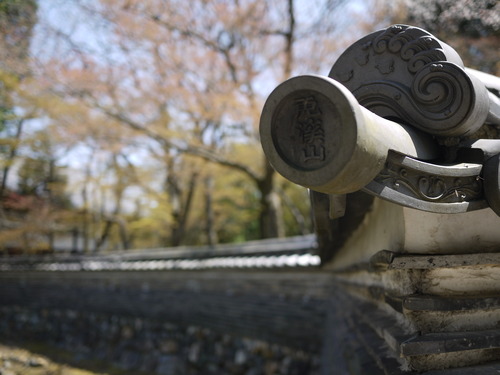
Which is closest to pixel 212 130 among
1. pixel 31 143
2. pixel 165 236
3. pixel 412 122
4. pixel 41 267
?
pixel 31 143

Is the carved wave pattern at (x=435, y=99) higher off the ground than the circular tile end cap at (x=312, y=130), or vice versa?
the carved wave pattern at (x=435, y=99)

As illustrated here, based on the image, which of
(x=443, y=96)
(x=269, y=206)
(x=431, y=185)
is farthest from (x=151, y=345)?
(x=443, y=96)

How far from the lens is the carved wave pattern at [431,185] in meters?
1.27

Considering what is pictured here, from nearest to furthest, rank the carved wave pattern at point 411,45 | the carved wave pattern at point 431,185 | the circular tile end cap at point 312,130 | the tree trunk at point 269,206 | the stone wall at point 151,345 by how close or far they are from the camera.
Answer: the circular tile end cap at point 312,130, the carved wave pattern at point 431,185, the carved wave pattern at point 411,45, the stone wall at point 151,345, the tree trunk at point 269,206

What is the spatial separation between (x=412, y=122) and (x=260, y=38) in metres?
10.9

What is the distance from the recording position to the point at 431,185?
133cm

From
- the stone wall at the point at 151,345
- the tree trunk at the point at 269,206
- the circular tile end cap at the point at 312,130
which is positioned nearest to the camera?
the circular tile end cap at the point at 312,130

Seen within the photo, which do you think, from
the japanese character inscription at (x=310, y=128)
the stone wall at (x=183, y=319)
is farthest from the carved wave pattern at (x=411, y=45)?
the stone wall at (x=183, y=319)

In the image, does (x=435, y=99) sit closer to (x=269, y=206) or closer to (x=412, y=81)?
(x=412, y=81)

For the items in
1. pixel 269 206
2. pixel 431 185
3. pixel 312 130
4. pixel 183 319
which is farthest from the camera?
pixel 269 206

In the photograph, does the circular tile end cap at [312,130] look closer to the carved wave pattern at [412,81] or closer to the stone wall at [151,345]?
the carved wave pattern at [412,81]

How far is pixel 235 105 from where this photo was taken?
10719 millimetres

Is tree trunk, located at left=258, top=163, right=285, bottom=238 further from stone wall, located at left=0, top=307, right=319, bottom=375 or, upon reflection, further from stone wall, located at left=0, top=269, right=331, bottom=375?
stone wall, located at left=0, top=307, right=319, bottom=375

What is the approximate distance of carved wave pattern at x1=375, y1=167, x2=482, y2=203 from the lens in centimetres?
127
